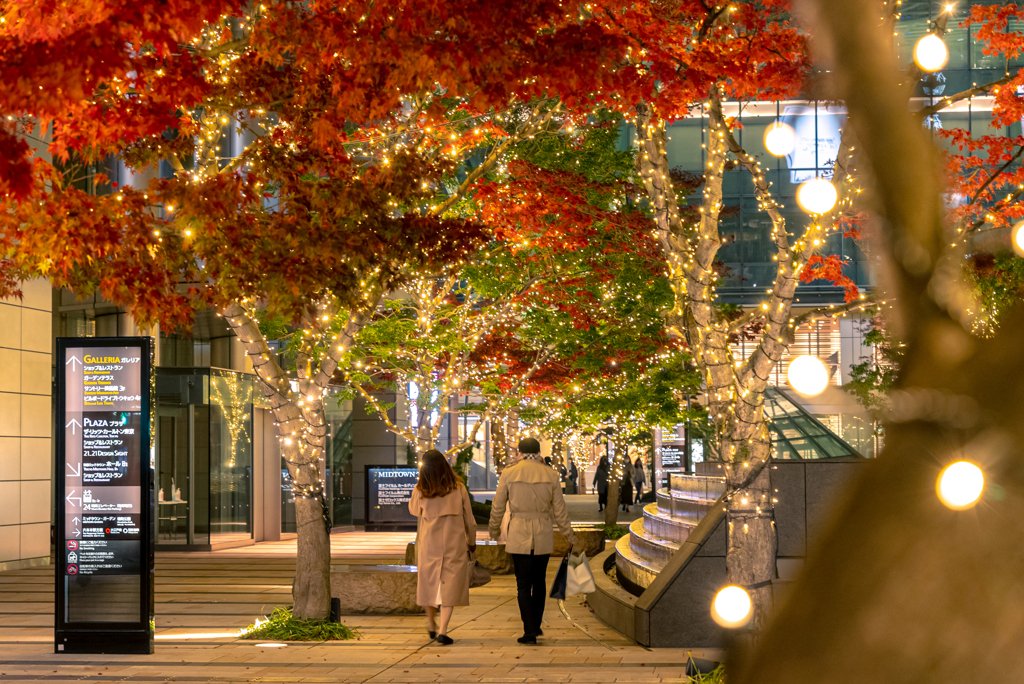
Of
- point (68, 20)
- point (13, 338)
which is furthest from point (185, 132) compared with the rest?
point (13, 338)

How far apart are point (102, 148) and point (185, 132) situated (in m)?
1.01

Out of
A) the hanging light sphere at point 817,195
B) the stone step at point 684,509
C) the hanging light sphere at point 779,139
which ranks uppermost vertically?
the hanging light sphere at point 779,139

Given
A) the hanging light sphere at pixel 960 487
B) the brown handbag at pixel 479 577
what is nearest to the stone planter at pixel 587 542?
the brown handbag at pixel 479 577

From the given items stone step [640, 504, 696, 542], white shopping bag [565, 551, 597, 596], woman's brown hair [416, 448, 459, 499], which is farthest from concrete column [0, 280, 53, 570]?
white shopping bag [565, 551, 597, 596]

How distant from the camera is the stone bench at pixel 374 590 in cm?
1113

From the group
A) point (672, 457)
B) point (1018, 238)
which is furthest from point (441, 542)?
point (672, 457)

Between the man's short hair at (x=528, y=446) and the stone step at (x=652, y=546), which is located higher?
the man's short hair at (x=528, y=446)

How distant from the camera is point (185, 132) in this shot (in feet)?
27.5

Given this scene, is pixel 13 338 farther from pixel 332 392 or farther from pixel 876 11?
pixel 876 11

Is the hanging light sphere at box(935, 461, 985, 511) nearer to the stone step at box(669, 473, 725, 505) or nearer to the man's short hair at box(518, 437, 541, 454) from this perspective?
the man's short hair at box(518, 437, 541, 454)

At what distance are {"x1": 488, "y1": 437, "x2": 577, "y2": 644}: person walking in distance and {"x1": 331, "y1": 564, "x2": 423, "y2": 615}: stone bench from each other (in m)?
2.36

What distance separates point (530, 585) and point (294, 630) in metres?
2.21

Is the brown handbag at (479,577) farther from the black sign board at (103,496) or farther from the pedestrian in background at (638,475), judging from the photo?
the pedestrian in background at (638,475)

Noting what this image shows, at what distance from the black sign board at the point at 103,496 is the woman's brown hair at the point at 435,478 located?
2.33 meters
